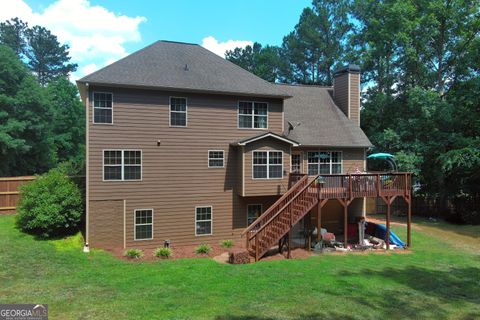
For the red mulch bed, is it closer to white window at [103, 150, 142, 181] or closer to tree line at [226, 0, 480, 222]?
white window at [103, 150, 142, 181]

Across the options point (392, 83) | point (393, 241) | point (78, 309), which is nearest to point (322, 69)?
point (392, 83)

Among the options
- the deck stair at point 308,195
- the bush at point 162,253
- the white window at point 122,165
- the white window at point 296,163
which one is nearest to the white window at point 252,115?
the white window at point 296,163

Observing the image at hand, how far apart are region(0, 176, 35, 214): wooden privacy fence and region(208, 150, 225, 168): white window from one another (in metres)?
9.07

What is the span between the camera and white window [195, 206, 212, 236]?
15.6 metres

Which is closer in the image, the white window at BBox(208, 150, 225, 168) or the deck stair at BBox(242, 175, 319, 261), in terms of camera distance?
the deck stair at BBox(242, 175, 319, 261)

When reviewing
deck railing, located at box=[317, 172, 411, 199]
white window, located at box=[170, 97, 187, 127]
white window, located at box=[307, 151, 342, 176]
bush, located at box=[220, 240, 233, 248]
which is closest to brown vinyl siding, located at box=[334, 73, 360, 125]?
white window, located at box=[307, 151, 342, 176]

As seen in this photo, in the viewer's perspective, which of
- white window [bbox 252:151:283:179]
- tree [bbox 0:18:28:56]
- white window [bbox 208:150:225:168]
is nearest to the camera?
white window [bbox 252:151:283:179]

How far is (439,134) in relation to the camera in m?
23.1

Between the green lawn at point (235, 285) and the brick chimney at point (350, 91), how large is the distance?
917cm

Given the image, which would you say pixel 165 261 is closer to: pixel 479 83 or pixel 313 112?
pixel 313 112

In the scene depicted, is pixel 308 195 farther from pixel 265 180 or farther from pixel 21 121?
pixel 21 121

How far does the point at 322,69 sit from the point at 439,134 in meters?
20.7

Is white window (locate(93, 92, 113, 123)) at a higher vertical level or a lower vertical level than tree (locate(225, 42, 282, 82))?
lower

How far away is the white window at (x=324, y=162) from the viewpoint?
18.0 metres
